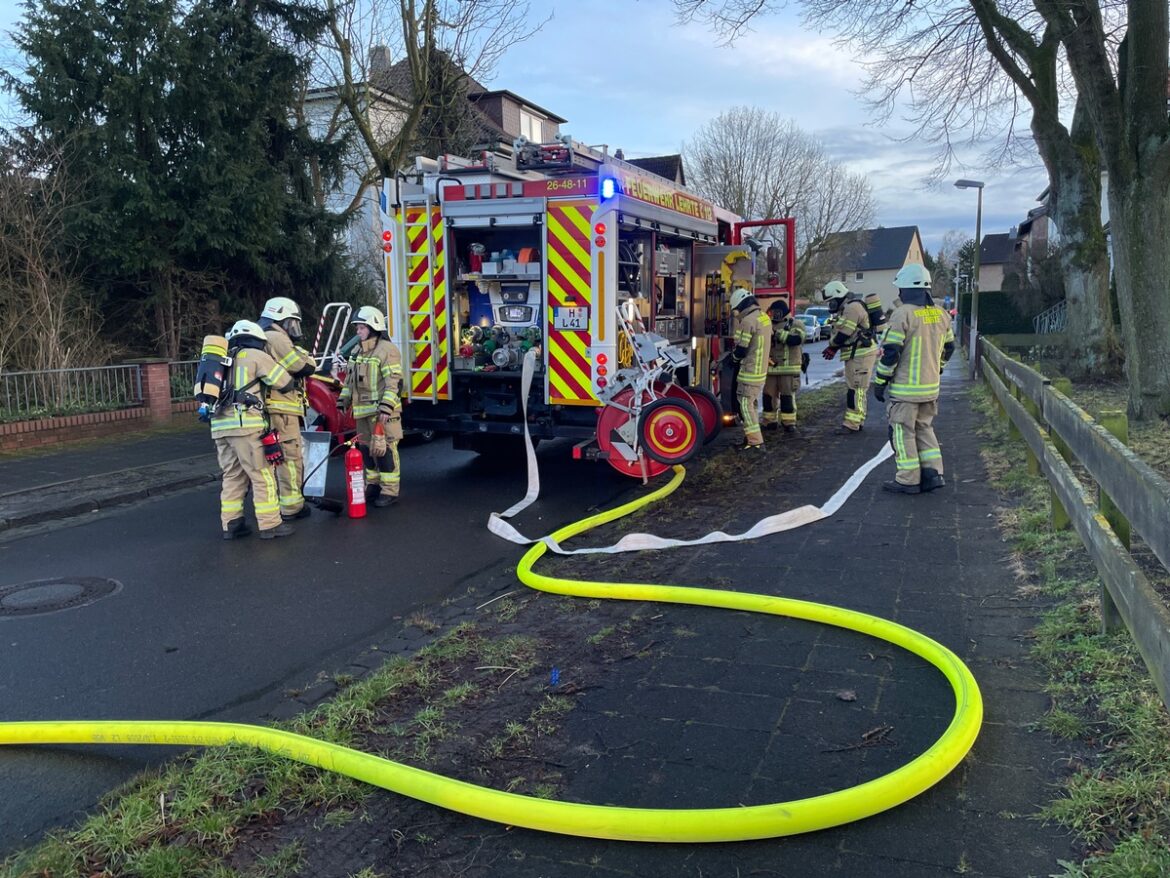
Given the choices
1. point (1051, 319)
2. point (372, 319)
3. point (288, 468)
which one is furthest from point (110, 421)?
point (1051, 319)

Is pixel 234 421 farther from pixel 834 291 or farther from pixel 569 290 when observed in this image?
pixel 834 291

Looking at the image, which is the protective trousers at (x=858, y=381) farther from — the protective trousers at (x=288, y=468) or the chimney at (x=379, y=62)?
the chimney at (x=379, y=62)

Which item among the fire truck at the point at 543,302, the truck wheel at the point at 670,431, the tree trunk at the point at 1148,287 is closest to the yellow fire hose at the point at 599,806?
the truck wheel at the point at 670,431

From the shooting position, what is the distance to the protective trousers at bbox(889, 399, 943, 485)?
23.2 ft

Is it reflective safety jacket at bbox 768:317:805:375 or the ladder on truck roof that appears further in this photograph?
reflective safety jacket at bbox 768:317:805:375

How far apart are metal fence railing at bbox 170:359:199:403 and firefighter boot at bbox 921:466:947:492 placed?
10199 millimetres

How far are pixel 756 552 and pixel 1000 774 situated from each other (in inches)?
107

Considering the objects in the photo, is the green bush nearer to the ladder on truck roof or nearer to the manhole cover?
the ladder on truck roof

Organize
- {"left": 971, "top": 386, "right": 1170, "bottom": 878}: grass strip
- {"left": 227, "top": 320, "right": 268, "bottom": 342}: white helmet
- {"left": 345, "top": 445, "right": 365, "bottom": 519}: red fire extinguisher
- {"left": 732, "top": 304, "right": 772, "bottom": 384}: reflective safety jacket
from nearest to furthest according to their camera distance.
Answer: {"left": 971, "top": 386, "right": 1170, "bottom": 878}: grass strip < {"left": 227, "top": 320, "right": 268, "bottom": 342}: white helmet < {"left": 345, "top": 445, "right": 365, "bottom": 519}: red fire extinguisher < {"left": 732, "top": 304, "right": 772, "bottom": 384}: reflective safety jacket

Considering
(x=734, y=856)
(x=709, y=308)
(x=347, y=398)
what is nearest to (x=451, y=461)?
(x=347, y=398)

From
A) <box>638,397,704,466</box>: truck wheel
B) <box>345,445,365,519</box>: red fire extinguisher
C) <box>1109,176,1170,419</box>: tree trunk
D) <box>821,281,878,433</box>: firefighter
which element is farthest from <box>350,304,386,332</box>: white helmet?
<box>1109,176,1170,419</box>: tree trunk

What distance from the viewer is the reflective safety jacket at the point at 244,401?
6465mm

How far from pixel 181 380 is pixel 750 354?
854cm

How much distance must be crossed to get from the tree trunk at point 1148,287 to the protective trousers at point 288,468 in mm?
9150
